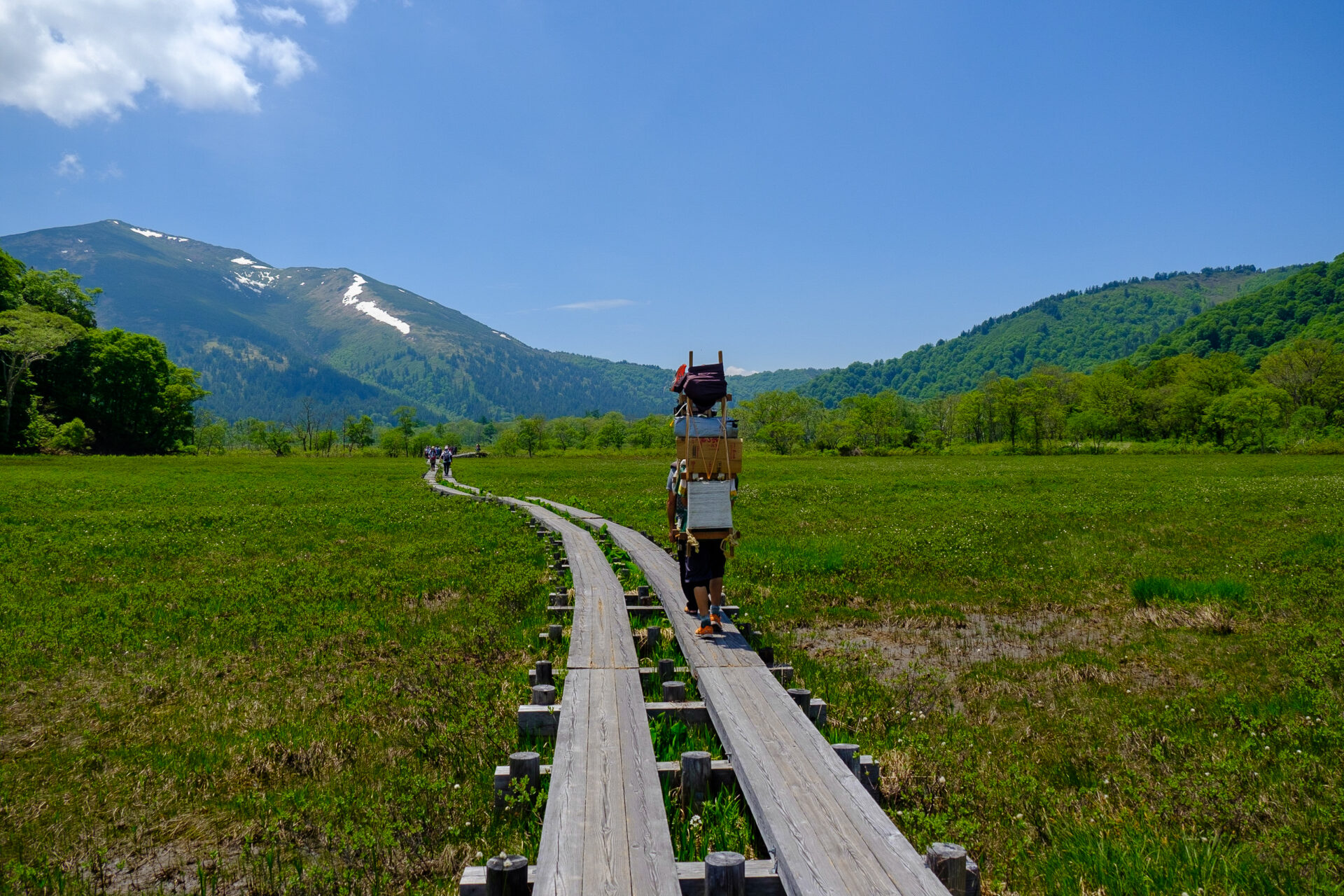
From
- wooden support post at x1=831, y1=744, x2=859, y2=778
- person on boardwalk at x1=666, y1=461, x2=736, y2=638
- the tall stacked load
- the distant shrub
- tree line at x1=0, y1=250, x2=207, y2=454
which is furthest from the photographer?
tree line at x1=0, y1=250, x2=207, y2=454

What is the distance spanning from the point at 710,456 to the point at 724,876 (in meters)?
5.01

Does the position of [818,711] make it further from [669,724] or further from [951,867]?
[951,867]

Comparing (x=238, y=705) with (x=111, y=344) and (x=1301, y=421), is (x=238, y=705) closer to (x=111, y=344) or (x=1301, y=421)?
(x=111, y=344)

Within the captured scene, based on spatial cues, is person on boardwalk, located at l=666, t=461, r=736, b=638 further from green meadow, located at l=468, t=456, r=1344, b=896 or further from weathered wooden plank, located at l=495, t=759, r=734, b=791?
weathered wooden plank, located at l=495, t=759, r=734, b=791

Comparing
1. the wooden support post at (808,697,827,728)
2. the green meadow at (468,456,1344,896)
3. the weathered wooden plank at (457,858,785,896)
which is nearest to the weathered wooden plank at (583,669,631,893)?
the weathered wooden plank at (457,858,785,896)

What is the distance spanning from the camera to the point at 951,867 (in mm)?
3520

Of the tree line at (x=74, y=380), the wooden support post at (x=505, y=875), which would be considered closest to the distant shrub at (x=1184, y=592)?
the wooden support post at (x=505, y=875)

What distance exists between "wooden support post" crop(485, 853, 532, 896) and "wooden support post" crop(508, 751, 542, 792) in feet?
4.51

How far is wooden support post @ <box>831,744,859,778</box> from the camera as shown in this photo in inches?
195

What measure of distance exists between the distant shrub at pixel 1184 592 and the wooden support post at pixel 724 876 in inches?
448

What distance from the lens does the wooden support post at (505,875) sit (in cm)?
342

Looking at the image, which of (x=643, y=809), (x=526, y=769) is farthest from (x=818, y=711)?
(x=526, y=769)

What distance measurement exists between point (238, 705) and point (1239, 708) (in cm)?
1067

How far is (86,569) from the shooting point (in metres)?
14.5
